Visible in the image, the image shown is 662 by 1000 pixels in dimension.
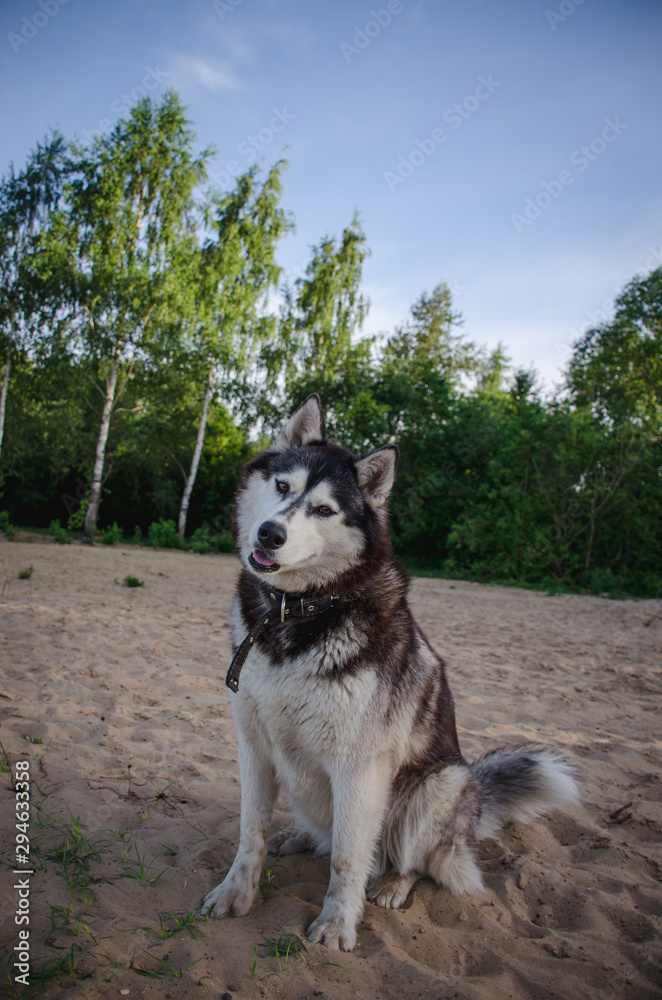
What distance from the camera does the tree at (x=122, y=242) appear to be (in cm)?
1512

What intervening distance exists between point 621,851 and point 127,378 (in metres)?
16.9

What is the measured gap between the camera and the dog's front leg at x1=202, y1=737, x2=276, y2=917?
81.0 inches

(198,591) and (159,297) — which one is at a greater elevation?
(159,297)

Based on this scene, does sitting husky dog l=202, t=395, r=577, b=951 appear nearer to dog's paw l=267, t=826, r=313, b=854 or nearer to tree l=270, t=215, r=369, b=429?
dog's paw l=267, t=826, r=313, b=854

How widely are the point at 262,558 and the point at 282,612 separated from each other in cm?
24

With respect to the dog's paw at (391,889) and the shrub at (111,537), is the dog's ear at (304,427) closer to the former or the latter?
the dog's paw at (391,889)

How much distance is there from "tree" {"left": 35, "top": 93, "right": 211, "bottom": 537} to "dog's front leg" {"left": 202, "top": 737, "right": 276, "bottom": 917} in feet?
51.1

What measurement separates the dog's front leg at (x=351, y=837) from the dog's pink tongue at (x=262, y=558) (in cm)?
84

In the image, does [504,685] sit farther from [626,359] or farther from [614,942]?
[626,359]

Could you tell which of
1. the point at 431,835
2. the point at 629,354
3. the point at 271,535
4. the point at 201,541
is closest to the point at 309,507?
the point at 271,535

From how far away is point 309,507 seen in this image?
2273 millimetres

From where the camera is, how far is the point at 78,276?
1493cm

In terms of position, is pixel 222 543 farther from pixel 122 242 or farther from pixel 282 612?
pixel 282 612

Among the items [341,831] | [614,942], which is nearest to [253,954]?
[341,831]
